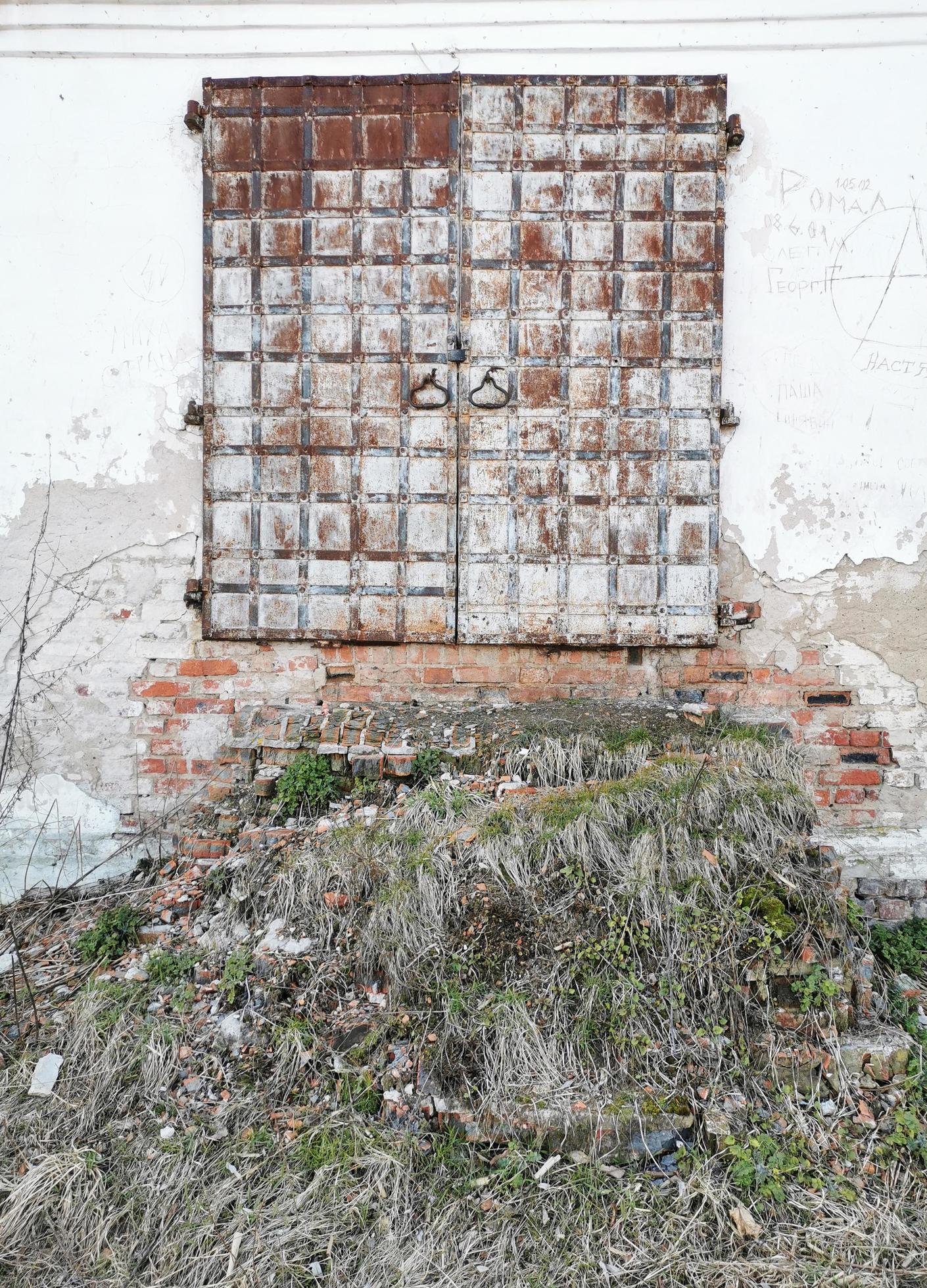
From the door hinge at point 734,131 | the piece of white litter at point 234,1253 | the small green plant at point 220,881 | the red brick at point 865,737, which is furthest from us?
the red brick at point 865,737

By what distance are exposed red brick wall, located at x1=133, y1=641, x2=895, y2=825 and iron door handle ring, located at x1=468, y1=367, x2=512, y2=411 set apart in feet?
3.61

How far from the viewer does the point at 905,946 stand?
373 cm

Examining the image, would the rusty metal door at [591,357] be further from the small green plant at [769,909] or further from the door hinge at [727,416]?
the small green plant at [769,909]

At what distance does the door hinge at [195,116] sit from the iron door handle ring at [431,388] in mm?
1510

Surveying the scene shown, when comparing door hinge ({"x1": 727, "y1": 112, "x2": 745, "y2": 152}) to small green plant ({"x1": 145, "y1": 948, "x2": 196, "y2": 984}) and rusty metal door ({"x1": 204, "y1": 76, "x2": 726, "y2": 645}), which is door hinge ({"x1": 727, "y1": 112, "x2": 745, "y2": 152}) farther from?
small green plant ({"x1": 145, "y1": 948, "x2": 196, "y2": 984})

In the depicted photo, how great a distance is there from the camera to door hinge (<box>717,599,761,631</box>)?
159 inches

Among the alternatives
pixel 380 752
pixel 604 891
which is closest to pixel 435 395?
pixel 380 752

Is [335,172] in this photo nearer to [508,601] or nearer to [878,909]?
[508,601]

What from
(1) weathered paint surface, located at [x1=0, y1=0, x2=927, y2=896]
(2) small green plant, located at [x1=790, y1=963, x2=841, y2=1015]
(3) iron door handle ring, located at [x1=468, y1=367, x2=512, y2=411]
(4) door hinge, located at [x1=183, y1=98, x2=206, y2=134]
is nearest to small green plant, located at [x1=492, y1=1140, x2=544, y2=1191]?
(2) small green plant, located at [x1=790, y1=963, x2=841, y2=1015]

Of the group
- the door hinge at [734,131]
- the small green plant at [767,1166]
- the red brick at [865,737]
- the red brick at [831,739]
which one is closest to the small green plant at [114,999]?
the small green plant at [767,1166]

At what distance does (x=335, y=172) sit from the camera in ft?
13.1

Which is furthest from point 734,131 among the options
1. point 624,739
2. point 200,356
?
point 624,739

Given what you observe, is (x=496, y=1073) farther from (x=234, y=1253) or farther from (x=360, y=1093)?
(x=234, y=1253)

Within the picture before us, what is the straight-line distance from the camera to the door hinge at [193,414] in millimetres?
4078
